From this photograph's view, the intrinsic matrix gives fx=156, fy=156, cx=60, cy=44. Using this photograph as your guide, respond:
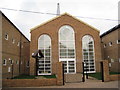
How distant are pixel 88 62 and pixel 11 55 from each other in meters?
11.3

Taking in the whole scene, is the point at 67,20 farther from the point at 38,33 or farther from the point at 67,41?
the point at 38,33

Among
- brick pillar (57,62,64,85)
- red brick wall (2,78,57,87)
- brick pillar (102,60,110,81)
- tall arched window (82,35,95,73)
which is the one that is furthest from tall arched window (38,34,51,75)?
brick pillar (102,60,110,81)

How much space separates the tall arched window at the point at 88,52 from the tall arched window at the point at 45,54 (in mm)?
5363

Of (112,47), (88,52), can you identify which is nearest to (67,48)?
(88,52)

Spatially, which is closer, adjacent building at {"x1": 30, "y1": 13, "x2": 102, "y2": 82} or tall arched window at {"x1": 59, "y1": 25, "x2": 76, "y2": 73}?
adjacent building at {"x1": 30, "y1": 13, "x2": 102, "y2": 82}

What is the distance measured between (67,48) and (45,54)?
136 inches

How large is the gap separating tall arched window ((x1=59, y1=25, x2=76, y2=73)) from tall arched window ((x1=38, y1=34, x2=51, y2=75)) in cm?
181

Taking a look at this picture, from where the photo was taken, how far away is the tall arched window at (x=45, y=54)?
2302cm

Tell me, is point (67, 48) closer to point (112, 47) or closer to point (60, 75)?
point (112, 47)

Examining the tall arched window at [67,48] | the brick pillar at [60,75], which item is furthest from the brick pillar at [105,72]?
the tall arched window at [67,48]

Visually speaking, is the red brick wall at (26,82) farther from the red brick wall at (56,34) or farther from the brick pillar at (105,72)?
the red brick wall at (56,34)

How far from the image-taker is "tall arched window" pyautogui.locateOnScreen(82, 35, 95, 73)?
23.8 m

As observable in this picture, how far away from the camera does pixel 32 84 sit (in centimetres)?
1280

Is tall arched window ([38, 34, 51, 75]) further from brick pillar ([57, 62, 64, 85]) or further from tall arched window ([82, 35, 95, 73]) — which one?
brick pillar ([57, 62, 64, 85])
